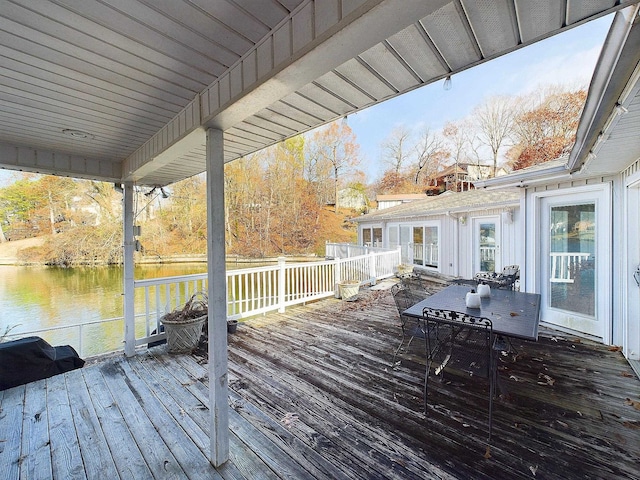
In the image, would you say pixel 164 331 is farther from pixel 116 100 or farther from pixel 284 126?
pixel 284 126

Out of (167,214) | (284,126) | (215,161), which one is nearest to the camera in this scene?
(215,161)

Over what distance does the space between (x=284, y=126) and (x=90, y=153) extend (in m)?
2.62

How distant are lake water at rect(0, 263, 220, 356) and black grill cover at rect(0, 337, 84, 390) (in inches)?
127

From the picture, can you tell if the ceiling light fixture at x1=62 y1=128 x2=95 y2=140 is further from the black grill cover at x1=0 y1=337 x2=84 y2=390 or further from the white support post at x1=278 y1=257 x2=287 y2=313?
the white support post at x1=278 y1=257 x2=287 y2=313

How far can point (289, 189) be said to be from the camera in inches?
726

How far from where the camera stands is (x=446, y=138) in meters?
21.6

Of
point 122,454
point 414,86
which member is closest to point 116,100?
point 414,86

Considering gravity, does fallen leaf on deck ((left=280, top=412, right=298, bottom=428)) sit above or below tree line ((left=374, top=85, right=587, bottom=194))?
below

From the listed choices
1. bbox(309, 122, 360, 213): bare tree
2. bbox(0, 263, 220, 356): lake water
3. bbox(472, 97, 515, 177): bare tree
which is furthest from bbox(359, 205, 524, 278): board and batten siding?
bbox(472, 97, 515, 177): bare tree

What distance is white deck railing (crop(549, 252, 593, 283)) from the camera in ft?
13.5

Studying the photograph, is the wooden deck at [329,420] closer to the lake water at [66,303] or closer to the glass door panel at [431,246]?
the lake water at [66,303]

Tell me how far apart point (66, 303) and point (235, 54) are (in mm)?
12019

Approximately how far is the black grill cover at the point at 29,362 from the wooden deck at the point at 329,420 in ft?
0.56

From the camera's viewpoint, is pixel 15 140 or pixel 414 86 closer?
pixel 414 86
